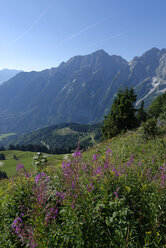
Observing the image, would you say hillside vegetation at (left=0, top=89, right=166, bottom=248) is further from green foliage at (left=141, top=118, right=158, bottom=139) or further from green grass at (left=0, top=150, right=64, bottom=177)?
green foliage at (left=141, top=118, right=158, bottom=139)

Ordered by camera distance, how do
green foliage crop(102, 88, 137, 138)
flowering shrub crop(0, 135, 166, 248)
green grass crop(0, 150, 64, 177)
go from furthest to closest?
green foliage crop(102, 88, 137, 138)
green grass crop(0, 150, 64, 177)
flowering shrub crop(0, 135, 166, 248)

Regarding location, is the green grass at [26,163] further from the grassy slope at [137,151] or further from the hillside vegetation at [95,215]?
the hillside vegetation at [95,215]

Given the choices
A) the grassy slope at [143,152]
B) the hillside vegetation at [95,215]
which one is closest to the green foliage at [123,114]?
the grassy slope at [143,152]

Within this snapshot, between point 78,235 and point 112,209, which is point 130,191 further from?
point 78,235

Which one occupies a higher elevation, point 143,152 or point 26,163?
point 143,152

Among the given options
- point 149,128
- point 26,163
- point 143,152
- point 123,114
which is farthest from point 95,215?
point 26,163

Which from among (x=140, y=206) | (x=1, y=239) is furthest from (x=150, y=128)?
(x=1, y=239)

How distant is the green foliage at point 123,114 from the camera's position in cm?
3197

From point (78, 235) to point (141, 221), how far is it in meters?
1.77

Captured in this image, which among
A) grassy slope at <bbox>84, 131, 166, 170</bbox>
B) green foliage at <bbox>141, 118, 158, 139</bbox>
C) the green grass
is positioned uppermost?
green foliage at <bbox>141, 118, 158, 139</bbox>

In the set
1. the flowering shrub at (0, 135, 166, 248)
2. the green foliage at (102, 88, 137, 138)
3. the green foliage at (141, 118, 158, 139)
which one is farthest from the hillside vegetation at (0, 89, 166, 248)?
the green foliage at (102, 88, 137, 138)

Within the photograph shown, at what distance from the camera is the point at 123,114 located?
31594 millimetres

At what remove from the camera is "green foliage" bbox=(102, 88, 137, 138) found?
3197 cm

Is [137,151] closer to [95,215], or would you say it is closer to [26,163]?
[95,215]
